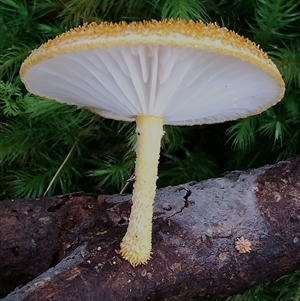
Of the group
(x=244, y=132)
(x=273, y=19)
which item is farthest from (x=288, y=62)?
(x=244, y=132)

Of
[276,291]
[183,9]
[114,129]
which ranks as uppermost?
[183,9]

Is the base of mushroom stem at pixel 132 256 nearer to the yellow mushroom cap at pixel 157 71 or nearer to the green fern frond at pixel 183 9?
the yellow mushroom cap at pixel 157 71

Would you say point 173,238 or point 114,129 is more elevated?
point 114,129

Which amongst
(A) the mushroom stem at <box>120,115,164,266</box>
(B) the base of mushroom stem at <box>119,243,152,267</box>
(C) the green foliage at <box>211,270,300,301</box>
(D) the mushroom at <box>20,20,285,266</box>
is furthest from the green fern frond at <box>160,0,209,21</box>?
(C) the green foliage at <box>211,270,300,301</box>

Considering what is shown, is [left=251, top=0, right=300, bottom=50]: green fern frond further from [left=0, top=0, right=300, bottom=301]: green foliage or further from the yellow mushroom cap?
the yellow mushroom cap

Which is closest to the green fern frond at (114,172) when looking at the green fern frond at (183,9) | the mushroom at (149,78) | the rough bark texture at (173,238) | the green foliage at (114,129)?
the green foliage at (114,129)

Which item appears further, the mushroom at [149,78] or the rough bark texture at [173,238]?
the rough bark texture at [173,238]

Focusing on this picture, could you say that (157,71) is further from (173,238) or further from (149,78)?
(173,238)
